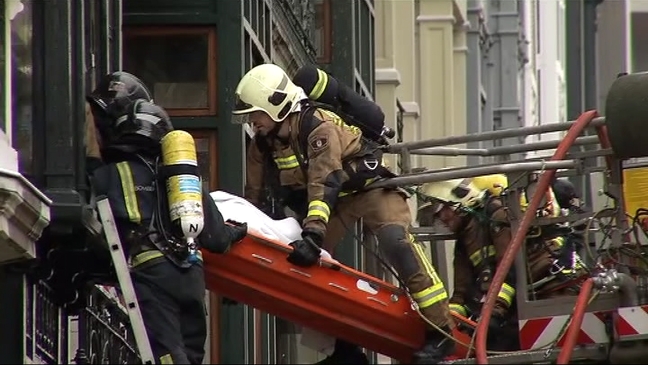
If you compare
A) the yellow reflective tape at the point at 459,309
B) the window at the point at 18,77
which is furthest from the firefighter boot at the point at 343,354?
the window at the point at 18,77

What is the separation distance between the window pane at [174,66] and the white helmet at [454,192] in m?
3.51

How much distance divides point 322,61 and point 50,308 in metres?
10.6

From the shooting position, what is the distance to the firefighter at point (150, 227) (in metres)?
16.1

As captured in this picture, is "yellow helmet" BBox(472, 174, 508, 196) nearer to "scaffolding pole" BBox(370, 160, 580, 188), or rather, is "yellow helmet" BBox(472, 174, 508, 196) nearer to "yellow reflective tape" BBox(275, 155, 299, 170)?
"scaffolding pole" BBox(370, 160, 580, 188)

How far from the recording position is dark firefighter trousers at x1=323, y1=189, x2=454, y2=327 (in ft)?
59.8

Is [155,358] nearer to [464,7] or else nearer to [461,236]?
[461,236]

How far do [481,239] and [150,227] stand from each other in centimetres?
393

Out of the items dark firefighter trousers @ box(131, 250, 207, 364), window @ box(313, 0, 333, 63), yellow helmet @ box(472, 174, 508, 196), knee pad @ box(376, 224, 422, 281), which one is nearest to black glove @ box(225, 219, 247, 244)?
dark firefighter trousers @ box(131, 250, 207, 364)

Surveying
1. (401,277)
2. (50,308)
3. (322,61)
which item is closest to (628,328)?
(401,277)

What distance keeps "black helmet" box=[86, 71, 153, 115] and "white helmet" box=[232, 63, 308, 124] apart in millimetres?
1249

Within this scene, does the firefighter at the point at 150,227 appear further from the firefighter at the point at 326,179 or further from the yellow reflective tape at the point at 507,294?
the yellow reflective tape at the point at 507,294

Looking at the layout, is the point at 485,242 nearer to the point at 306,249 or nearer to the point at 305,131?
the point at 305,131

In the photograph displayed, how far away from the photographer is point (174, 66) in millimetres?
22797

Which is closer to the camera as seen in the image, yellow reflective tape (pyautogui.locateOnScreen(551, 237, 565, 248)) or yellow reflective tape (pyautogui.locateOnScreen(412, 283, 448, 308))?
yellow reflective tape (pyautogui.locateOnScreen(412, 283, 448, 308))
